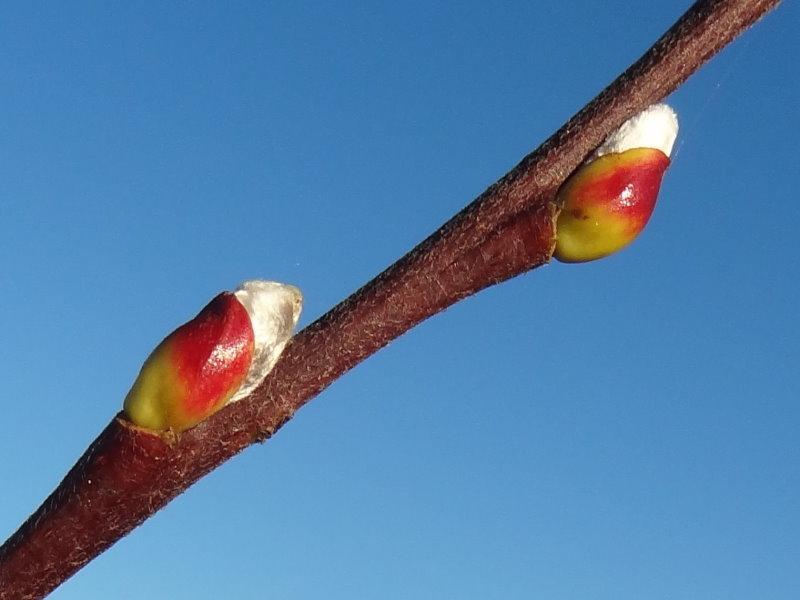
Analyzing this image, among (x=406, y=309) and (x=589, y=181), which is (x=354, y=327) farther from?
(x=589, y=181)

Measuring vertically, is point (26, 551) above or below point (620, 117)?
below

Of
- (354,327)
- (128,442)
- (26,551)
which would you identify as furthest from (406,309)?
(26,551)

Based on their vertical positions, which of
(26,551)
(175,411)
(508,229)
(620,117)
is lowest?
(26,551)

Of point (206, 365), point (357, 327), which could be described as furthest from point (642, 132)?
point (206, 365)

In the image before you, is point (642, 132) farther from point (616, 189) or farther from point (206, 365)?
point (206, 365)

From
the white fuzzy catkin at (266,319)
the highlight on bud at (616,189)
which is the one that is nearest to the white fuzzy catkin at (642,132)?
the highlight on bud at (616,189)

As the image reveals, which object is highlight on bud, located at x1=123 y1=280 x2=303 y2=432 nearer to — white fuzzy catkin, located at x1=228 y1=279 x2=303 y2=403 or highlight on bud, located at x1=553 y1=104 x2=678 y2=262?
white fuzzy catkin, located at x1=228 y1=279 x2=303 y2=403
